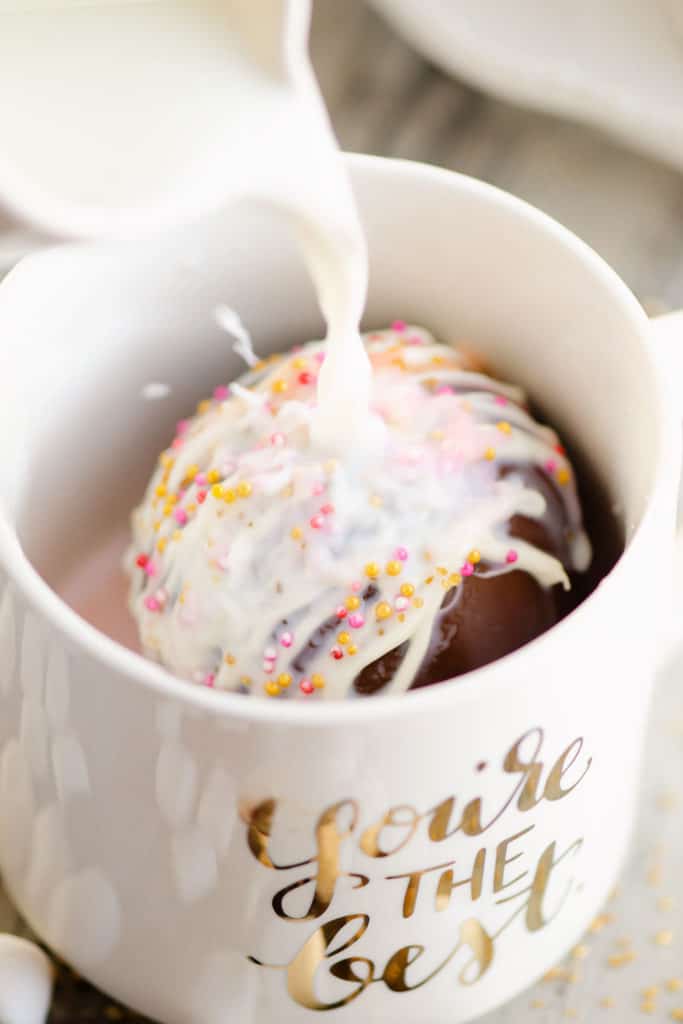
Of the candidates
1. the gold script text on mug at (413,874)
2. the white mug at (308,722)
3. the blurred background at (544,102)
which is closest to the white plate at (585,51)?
the blurred background at (544,102)

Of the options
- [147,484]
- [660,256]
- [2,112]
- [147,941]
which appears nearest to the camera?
[2,112]

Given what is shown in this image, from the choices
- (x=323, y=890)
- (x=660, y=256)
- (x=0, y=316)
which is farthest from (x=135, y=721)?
(x=660, y=256)

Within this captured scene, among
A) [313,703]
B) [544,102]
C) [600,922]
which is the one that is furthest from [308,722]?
[544,102]

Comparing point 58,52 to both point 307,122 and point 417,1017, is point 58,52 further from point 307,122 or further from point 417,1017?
point 417,1017

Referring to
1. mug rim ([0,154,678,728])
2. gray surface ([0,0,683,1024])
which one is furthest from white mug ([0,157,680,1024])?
gray surface ([0,0,683,1024])

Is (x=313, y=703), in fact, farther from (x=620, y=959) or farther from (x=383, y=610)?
(x=620, y=959)

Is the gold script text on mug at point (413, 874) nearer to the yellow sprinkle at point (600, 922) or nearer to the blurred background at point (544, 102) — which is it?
the yellow sprinkle at point (600, 922)
